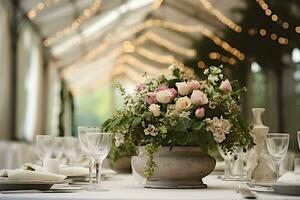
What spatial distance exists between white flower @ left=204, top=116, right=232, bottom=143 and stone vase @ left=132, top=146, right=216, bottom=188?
0.09 m

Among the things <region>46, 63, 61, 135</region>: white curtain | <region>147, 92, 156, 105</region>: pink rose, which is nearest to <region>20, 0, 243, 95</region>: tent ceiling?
<region>46, 63, 61, 135</region>: white curtain

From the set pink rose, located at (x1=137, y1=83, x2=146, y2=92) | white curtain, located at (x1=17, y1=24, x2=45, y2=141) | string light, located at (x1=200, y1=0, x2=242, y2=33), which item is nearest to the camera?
pink rose, located at (x1=137, y1=83, x2=146, y2=92)

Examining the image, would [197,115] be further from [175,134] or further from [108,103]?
[108,103]

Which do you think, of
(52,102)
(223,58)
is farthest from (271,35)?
(52,102)

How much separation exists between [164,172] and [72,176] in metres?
0.54

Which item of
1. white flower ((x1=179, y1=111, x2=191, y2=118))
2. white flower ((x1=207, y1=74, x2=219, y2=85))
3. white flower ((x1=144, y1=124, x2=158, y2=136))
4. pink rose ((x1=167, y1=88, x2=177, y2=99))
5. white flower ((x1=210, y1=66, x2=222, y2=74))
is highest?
white flower ((x1=210, y1=66, x2=222, y2=74))

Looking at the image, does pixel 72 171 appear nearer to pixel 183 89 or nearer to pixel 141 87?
pixel 141 87

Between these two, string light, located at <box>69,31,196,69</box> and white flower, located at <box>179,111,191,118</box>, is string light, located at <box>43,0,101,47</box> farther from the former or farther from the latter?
white flower, located at <box>179,111,191,118</box>

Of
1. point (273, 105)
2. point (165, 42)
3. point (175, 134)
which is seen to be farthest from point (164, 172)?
point (165, 42)

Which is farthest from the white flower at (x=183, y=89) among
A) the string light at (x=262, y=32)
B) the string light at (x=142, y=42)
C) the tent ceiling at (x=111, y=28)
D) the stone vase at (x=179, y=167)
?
the string light at (x=142, y=42)

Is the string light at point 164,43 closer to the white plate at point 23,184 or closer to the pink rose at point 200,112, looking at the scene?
the pink rose at point 200,112

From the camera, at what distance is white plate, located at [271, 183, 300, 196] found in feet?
6.13

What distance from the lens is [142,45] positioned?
16.0 metres

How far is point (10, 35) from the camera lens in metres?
10.7
